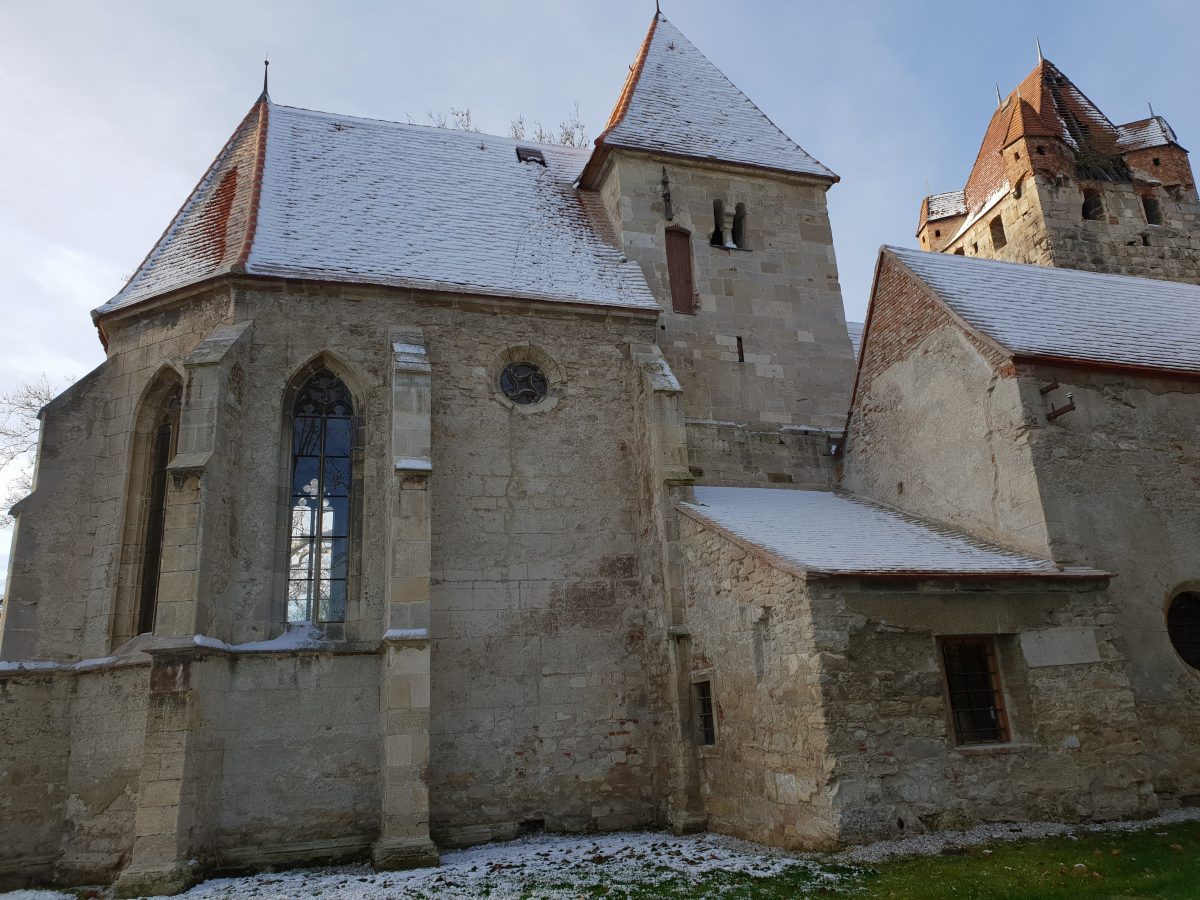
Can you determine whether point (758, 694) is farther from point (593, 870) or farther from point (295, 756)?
point (295, 756)

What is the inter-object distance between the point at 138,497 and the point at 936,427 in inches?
433

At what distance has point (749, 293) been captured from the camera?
16047 millimetres

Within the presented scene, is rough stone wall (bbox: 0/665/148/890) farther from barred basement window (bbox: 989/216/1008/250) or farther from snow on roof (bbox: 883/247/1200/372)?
barred basement window (bbox: 989/216/1008/250)

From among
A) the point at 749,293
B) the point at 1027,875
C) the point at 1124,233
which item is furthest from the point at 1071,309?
the point at 1124,233

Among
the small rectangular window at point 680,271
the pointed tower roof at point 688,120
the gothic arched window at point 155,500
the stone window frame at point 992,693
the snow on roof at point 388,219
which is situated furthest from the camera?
the pointed tower roof at point 688,120

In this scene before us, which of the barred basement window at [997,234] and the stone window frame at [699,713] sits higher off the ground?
the barred basement window at [997,234]

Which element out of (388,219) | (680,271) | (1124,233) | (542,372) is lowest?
(542,372)

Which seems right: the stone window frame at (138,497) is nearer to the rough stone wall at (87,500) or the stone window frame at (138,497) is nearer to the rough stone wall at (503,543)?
the rough stone wall at (87,500)

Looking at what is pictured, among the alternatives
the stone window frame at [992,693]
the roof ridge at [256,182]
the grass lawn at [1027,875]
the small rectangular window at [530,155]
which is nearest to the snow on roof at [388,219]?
the roof ridge at [256,182]

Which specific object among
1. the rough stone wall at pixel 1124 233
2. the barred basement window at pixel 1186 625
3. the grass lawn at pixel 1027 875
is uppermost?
the rough stone wall at pixel 1124 233

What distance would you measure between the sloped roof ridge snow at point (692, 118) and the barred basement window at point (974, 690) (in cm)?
1021

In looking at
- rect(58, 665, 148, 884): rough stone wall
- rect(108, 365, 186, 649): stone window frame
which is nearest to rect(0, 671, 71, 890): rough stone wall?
rect(58, 665, 148, 884): rough stone wall

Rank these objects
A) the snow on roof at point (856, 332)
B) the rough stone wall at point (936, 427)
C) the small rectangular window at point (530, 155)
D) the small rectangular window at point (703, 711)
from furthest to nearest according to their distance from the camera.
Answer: the snow on roof at point (856, 332) → the small rectangular window at point (530, 155) → the small rectangular window at point (703, 711) → the rough stone wall at point (936, 427)

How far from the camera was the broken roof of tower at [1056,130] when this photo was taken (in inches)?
907
